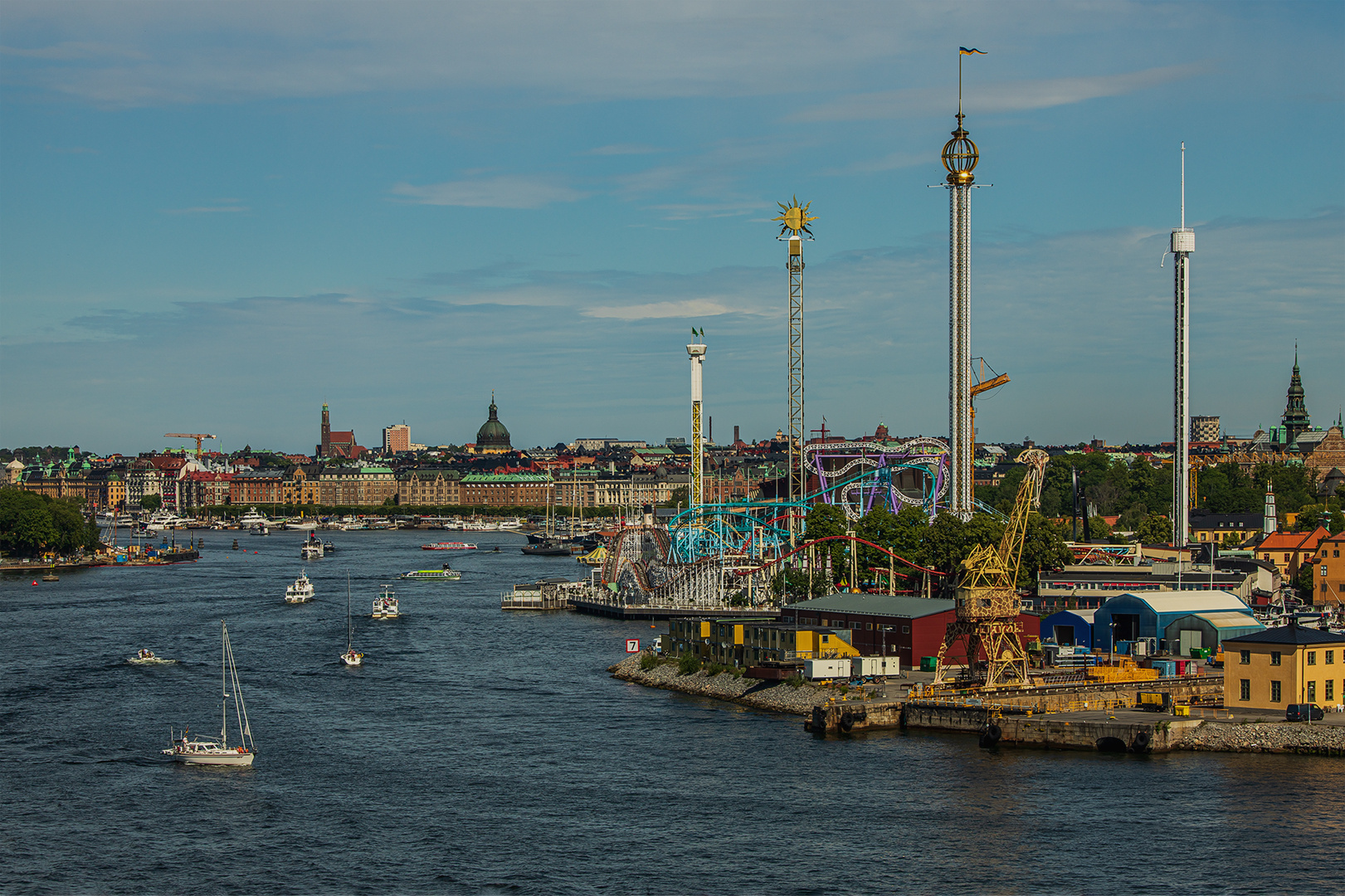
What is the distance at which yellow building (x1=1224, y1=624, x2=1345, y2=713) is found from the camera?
43.7 m

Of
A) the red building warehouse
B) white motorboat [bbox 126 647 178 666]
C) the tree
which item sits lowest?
white motorboat [bbox 126 647 178 666]

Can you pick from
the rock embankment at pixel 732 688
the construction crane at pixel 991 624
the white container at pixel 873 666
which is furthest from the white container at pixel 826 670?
the construction crane at pixel 991 624

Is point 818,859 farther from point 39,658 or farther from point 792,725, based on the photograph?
point 39,658

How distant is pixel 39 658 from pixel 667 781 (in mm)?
36203

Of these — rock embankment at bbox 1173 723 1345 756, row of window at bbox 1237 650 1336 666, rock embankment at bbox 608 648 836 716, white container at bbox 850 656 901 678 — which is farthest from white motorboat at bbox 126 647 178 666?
row of window at bbox 1237 650 1336 666

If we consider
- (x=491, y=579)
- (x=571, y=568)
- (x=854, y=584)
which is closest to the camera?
(x=854, y=584)

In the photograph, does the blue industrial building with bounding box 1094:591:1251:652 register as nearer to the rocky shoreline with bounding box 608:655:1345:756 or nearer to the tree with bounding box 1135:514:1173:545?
the rocky shoreline with bounding box 608:655:1345:756

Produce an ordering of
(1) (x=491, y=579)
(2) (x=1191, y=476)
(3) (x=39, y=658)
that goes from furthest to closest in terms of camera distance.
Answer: (2) (x=1191, y=476) → (1) (x=491, y=579) → (3) (x=39, y=658)

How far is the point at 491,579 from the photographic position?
403 ft

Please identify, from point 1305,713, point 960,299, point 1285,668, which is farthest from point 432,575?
point 1305,713

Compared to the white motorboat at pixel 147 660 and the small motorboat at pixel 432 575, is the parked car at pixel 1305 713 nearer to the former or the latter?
the white motorboat at pixel 147 660

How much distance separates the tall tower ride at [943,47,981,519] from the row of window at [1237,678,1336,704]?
145ft

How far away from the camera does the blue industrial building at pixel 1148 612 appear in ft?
198

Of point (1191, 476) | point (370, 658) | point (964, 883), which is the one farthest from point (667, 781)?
point (1191, 476)
